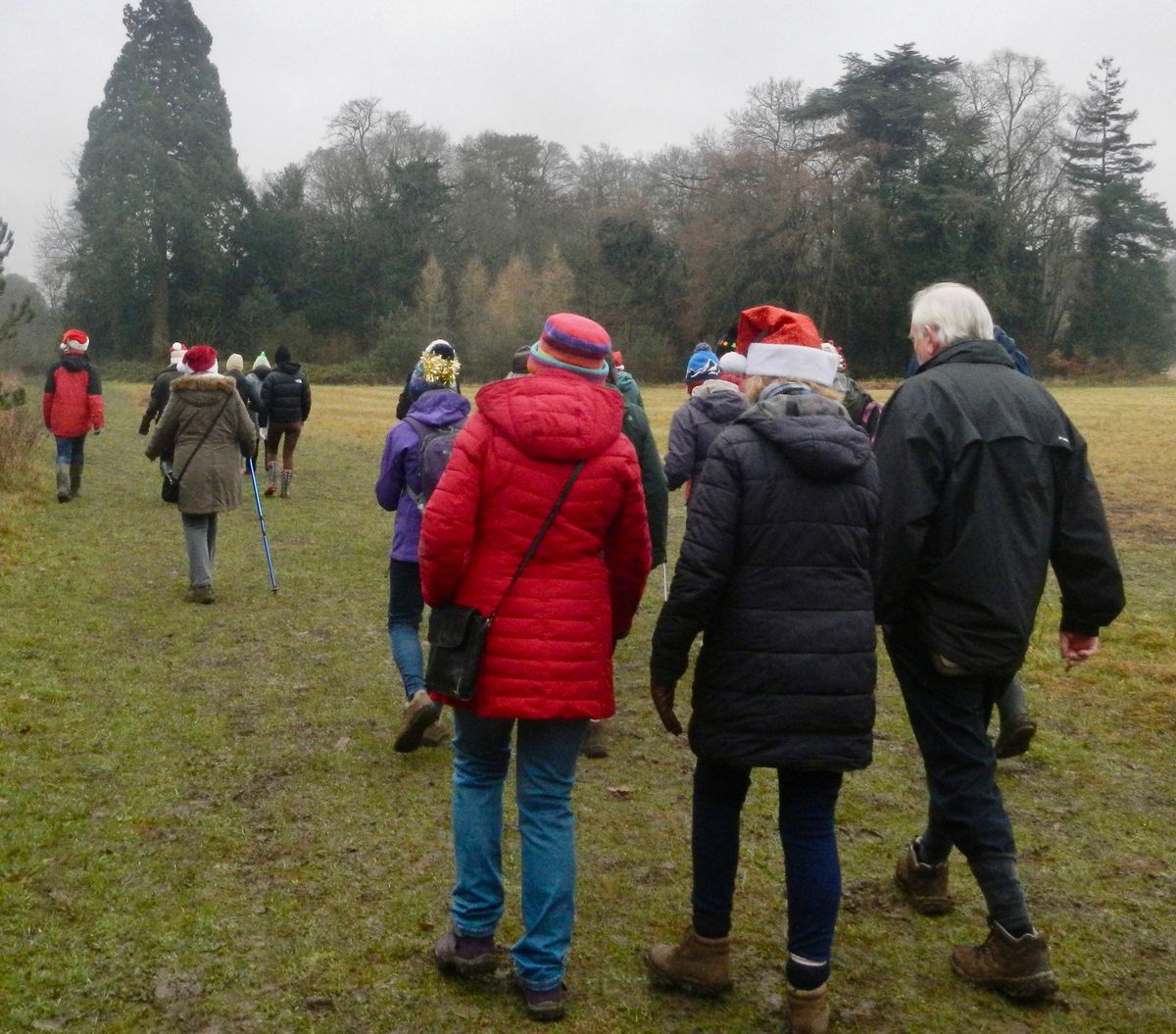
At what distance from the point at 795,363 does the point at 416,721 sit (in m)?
2.96

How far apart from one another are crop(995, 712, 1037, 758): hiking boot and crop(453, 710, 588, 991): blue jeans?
9.02ft

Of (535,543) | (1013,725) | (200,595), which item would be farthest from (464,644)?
(200,595)

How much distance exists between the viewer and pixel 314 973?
385cm

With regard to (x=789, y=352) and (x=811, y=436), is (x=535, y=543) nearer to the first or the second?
(x=811, y=436)

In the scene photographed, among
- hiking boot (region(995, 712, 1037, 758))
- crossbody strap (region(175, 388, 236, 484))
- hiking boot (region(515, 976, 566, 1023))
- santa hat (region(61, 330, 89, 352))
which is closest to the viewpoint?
hiking boot (region(515, 976, 566, 1023))

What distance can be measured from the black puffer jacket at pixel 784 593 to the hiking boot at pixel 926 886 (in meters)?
1.12

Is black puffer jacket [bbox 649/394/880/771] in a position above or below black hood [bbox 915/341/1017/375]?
below

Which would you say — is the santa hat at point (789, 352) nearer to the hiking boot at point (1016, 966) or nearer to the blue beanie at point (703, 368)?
the hiking boot at point (1016, 966)

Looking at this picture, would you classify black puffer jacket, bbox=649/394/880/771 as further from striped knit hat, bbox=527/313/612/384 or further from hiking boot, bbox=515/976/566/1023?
hiking boot, bbox=515/976/566/1023

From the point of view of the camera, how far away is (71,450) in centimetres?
1506

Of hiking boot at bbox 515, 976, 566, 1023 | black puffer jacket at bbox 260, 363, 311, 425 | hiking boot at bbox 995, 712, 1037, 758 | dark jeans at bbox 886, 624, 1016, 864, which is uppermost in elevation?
black puffer jacket at bbox 260, 363, 311, 425

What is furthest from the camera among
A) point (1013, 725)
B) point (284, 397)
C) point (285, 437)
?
point (285, 437)

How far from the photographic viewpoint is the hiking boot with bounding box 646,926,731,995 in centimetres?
374

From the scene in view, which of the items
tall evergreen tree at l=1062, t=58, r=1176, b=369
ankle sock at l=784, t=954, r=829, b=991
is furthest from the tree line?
ankle sock at l=784, t=954, r=829, b=991
